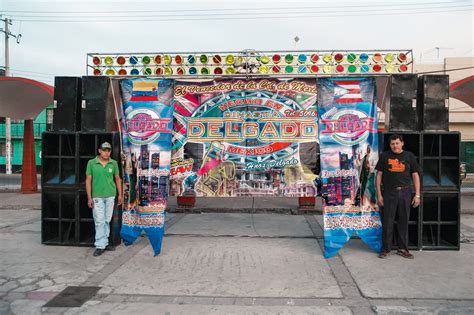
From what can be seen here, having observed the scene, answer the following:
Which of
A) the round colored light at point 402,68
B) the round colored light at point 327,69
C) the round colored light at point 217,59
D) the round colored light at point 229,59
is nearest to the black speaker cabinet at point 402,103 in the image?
the round colored light at point 402,68

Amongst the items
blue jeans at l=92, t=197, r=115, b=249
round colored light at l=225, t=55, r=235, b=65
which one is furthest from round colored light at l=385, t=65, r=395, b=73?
blue jeans at l=92, t=197, r=115, b=249

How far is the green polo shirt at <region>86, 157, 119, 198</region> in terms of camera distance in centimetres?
647

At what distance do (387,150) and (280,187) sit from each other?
2.04m

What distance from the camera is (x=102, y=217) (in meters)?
6.54

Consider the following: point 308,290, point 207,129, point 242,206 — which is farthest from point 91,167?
point 242,206

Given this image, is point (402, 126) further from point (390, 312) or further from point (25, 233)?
point (25, 233)

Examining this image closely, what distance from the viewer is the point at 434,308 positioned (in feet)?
14.1

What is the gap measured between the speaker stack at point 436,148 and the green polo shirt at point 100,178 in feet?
15.9

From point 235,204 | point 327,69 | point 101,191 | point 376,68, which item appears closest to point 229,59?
point 327,69

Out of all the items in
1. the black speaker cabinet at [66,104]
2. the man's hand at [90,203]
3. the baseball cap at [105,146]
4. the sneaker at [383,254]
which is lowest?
the sneaker at [383,254]

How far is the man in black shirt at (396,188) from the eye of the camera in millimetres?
6215

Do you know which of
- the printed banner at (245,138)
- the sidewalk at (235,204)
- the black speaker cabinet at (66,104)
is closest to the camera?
the printed banner at (245,138)

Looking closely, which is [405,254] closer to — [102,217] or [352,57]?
[352,57]

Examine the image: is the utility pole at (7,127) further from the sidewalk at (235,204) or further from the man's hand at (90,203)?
the man's hand at (90,203)
